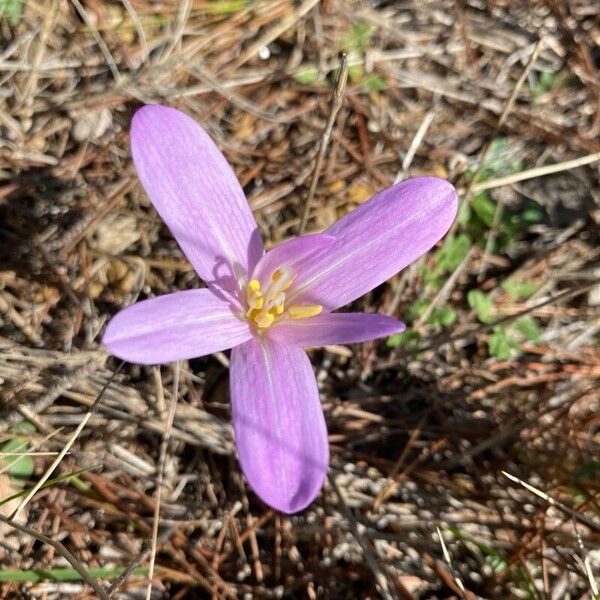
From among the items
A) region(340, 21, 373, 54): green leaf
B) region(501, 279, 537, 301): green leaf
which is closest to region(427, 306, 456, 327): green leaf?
region(501, 279, 537, 301): green leaf

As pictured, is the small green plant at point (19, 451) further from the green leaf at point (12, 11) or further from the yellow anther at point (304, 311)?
the green leaf at point (12, 11)

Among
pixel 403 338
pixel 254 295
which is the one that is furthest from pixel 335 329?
pixel 403 338

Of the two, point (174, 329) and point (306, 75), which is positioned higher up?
point (174, 329)

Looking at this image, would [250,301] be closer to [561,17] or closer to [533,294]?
[533,294]

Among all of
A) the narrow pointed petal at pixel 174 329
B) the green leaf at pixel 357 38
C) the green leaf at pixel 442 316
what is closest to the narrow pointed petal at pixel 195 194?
the narrow pointed petal at pixel 174 329

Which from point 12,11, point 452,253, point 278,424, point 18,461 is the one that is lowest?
point 452,253

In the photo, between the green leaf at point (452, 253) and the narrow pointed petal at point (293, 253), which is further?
the green leaf at point (452, 253)

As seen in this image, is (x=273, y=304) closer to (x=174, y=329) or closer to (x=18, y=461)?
(x=174, y=329)

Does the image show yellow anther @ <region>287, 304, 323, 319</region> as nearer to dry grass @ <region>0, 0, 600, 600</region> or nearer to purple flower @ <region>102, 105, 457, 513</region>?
purple flower @ <region>102, 105, 457, 513</region>
